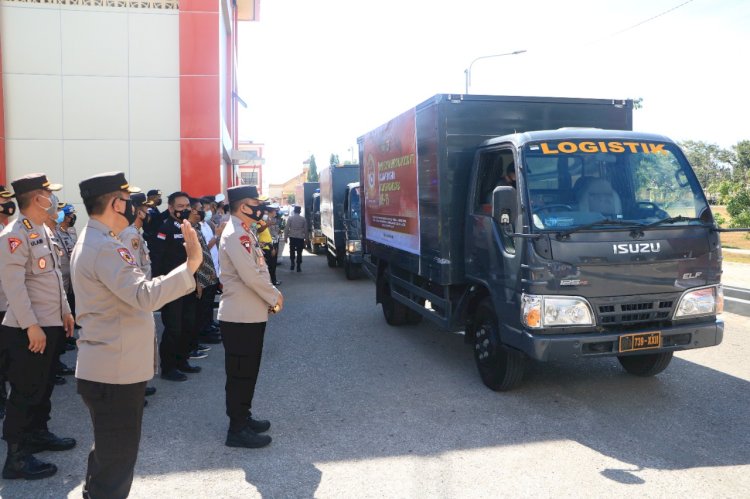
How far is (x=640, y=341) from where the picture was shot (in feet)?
16.1

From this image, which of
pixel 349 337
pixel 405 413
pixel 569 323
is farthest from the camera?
pixel 349 337

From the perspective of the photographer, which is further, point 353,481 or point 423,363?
point 423,363

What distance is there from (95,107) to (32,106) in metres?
1.18

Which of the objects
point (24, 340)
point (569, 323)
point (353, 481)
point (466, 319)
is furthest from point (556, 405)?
point (24, 340)

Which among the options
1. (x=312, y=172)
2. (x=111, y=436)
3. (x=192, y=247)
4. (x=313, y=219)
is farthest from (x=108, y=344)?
(x=312, y=172)

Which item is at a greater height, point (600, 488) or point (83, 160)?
point (83, 160)

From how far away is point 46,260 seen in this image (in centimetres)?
418

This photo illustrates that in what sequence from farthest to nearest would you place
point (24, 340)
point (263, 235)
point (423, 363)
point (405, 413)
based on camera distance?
point (263, 235)
point (423, 363)
point (405, 413)
point (24, 340)

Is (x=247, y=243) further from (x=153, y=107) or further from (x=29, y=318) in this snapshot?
(x=153, y=107)

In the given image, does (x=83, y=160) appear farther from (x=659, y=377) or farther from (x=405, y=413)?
(x=659, y=377)

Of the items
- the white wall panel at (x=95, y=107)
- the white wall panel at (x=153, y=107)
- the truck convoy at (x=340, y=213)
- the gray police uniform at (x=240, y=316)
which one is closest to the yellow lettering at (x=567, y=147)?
the gray police uniform at (x=240, y=316)

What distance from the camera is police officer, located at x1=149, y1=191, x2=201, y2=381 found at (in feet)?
20.3

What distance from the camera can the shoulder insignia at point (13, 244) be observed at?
398 centimetres

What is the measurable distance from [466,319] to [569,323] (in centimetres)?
155
